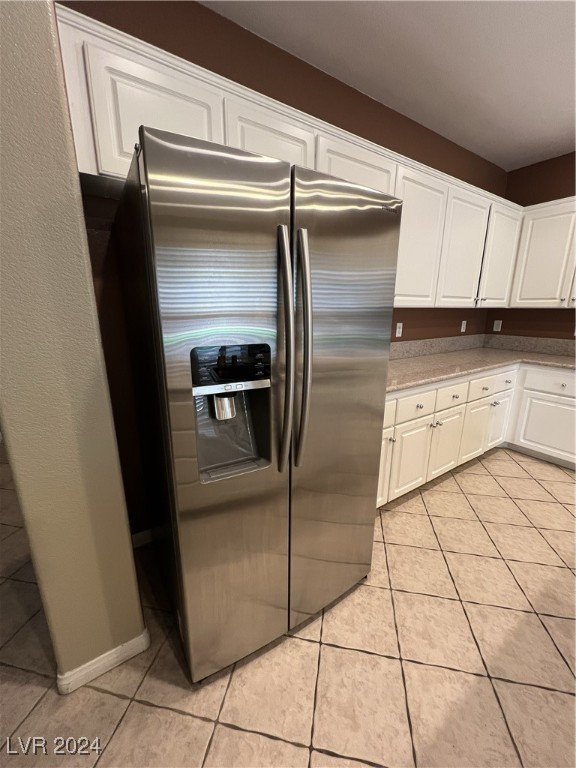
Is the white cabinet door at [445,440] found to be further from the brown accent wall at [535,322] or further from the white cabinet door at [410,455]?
the brown accent wall at [535,322]

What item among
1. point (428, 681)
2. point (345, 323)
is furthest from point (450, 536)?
point (345, 323)

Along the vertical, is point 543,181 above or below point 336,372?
above

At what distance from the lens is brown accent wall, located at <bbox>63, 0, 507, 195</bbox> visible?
4.50 feet

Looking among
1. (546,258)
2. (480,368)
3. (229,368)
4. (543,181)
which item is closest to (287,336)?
(229,368)

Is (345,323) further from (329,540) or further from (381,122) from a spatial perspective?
(381,122)

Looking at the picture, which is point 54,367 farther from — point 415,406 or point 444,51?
point 444,51

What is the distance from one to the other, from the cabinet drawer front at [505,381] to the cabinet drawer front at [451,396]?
0.51m

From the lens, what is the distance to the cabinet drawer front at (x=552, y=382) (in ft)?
8.45

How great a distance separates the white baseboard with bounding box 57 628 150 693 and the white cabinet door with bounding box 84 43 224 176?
1.84 meters

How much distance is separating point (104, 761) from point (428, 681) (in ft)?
3.71

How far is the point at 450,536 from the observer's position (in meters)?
1.98

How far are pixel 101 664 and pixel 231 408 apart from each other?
1.16 meters

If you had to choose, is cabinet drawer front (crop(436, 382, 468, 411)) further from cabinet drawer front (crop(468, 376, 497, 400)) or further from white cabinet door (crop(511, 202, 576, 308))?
white cabinet door (crop(511, 202, 576, 308))

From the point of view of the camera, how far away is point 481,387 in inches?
98.9
